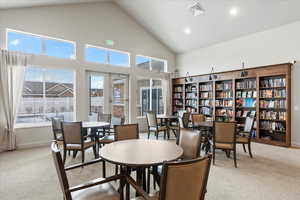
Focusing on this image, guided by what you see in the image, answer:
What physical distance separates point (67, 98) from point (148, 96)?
321 cm

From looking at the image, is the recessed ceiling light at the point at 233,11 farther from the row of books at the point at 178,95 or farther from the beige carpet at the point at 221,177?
the beige carpet at the point at 221,177

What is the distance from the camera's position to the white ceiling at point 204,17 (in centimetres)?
448

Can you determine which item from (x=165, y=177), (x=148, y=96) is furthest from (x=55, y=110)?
(x=165, y=177)

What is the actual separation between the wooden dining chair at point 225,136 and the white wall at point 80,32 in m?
3.71

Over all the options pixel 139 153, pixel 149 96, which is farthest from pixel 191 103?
pixel 139 153

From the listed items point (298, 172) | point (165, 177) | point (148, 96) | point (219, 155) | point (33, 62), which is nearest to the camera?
point (165, 177)

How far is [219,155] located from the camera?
3977mm

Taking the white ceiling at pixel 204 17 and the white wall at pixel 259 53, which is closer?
the white ceiling at pixel 204 17

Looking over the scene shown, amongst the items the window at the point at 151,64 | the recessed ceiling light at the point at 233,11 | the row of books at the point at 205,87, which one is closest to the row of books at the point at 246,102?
the row of books at the point at 205,87

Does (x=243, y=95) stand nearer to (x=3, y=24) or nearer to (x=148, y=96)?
(x=148, y=96)

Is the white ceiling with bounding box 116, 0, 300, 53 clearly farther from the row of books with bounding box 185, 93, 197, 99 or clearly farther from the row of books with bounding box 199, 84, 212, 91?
the row of books with bounding box 185, 93, 197, 99

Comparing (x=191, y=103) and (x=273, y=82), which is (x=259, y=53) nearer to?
(x=273, y=82)

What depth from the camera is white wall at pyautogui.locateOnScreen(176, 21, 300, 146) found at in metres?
4.70

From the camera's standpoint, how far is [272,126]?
198 inches
